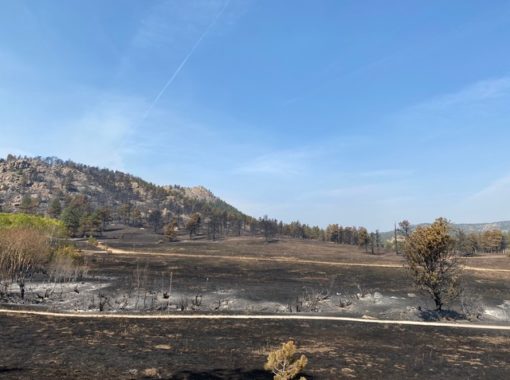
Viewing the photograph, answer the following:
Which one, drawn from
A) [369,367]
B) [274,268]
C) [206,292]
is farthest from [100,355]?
[274,268]

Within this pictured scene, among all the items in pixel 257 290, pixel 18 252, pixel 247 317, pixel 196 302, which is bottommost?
pixel 196 302

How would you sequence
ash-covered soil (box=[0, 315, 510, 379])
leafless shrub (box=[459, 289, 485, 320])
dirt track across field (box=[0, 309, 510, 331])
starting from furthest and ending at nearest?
1. leafless shrub (box=[459, 289, 485, 320])
2. dirt track across field (box=[0, 309, 510, 331])
3. ash-covered soil (box=[0, 315, 510, 379])

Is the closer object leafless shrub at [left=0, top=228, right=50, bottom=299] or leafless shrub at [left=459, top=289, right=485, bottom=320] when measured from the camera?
leafless shrub at [left=459, top=289, right=485, bottom=320]

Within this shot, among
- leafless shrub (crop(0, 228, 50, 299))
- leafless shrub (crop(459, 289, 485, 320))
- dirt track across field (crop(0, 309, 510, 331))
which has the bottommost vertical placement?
leafless shrub (crop(459, 289, 485, 320))

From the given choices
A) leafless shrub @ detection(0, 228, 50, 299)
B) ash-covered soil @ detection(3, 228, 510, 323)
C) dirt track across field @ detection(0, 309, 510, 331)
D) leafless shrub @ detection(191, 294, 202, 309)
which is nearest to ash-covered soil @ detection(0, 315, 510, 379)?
dirt track across field @ detection(0, 309, 510, 331)

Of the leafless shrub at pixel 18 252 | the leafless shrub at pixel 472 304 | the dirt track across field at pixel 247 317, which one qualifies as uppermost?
the leafless shrub at pixel 18 252

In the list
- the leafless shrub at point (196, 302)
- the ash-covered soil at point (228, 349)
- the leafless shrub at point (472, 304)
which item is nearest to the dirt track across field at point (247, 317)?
the ash-covered soil at point (228, 349)

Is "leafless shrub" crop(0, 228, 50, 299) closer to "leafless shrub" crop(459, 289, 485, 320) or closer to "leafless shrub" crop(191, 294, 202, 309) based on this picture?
"leafless shrub" crop(191, 294, 202, 309)

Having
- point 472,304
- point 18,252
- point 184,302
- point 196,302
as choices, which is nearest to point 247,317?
point 196,302

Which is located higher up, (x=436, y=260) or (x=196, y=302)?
(x=436, y=260)

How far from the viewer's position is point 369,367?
19719mm

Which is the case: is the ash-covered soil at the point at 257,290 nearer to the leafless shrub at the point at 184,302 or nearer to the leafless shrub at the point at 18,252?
the leafless shrub at the point at 184,302

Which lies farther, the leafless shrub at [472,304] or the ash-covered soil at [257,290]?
the ash-covered soil at [257,290]

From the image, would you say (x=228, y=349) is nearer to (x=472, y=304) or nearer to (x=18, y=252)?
(x=472, y=304)
